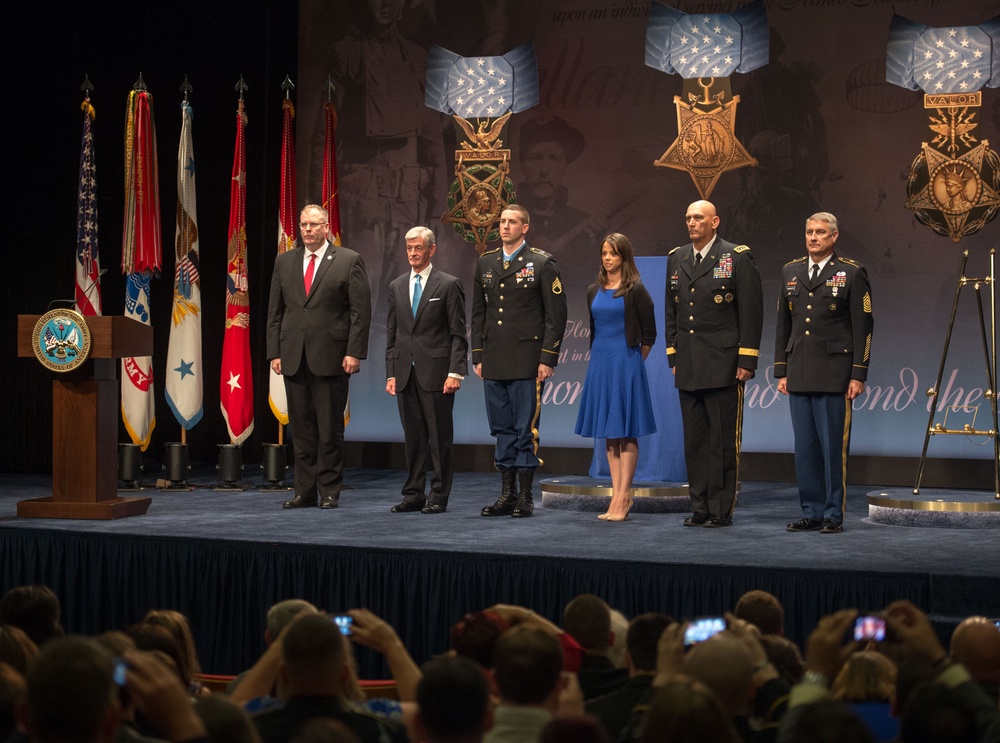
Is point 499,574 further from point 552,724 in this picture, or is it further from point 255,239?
point 255,239

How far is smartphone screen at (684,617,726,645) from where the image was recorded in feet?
8.80

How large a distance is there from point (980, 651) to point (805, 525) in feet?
10.5

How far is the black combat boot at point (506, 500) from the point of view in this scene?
6168 millimetres

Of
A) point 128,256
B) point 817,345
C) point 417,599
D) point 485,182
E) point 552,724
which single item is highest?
point 485,182

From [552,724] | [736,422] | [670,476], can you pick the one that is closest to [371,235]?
[670,476]

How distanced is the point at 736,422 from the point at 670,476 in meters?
1.09

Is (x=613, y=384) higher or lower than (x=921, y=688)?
higher

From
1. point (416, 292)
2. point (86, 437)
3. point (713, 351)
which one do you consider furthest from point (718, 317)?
point (86, 437)

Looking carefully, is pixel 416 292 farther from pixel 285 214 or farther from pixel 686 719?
pixel 686 719

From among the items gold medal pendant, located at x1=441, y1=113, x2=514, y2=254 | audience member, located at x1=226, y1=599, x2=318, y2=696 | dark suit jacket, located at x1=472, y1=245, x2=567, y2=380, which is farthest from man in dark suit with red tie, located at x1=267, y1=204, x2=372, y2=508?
audience member, located at x1=226, y1=599, x2=318, y2=696

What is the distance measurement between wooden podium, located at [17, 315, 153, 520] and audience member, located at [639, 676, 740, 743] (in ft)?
14.6

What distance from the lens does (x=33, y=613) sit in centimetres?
314

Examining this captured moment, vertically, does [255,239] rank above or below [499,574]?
above

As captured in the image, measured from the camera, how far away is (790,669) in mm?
2859
